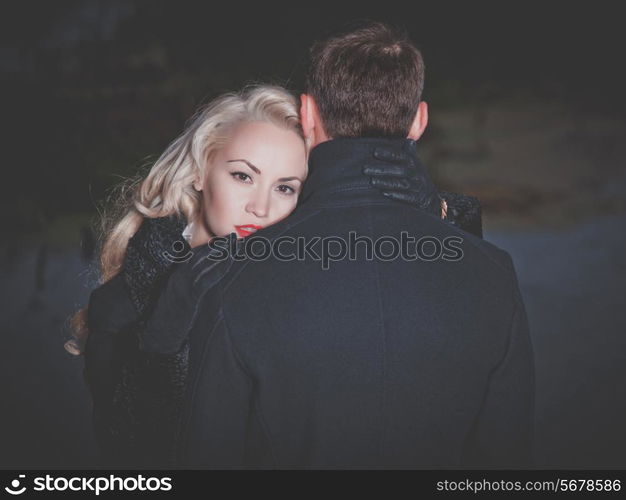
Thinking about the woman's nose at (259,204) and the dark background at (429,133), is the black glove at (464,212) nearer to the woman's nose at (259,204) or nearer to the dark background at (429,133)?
the woman's nose at (259,204)

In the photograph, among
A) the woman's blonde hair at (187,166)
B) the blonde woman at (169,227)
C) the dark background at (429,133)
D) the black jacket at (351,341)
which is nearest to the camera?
the black jacket at (351,341)

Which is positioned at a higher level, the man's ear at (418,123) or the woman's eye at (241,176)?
the woman's eye at (241,176)

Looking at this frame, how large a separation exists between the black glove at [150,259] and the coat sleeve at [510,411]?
41.9 inches

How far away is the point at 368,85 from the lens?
155 centimetres

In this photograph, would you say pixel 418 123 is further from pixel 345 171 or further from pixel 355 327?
pixel 355 327

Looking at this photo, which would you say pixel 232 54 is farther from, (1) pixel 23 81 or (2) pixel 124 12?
(1) pixel 23 81

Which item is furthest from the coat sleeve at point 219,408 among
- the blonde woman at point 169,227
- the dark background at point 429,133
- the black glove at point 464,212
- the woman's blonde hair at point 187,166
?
the dark background at point 429,133

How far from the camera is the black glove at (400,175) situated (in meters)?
1.53

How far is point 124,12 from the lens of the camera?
607 centimetres

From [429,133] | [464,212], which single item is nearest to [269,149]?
[464,212]

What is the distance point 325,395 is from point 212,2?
5.01 meters

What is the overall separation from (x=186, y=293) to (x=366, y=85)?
66cm

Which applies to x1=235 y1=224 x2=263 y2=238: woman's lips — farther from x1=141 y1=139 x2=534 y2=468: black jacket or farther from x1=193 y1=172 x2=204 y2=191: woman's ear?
x1=141 y1=139 x2=534 y2=468: black jacket
